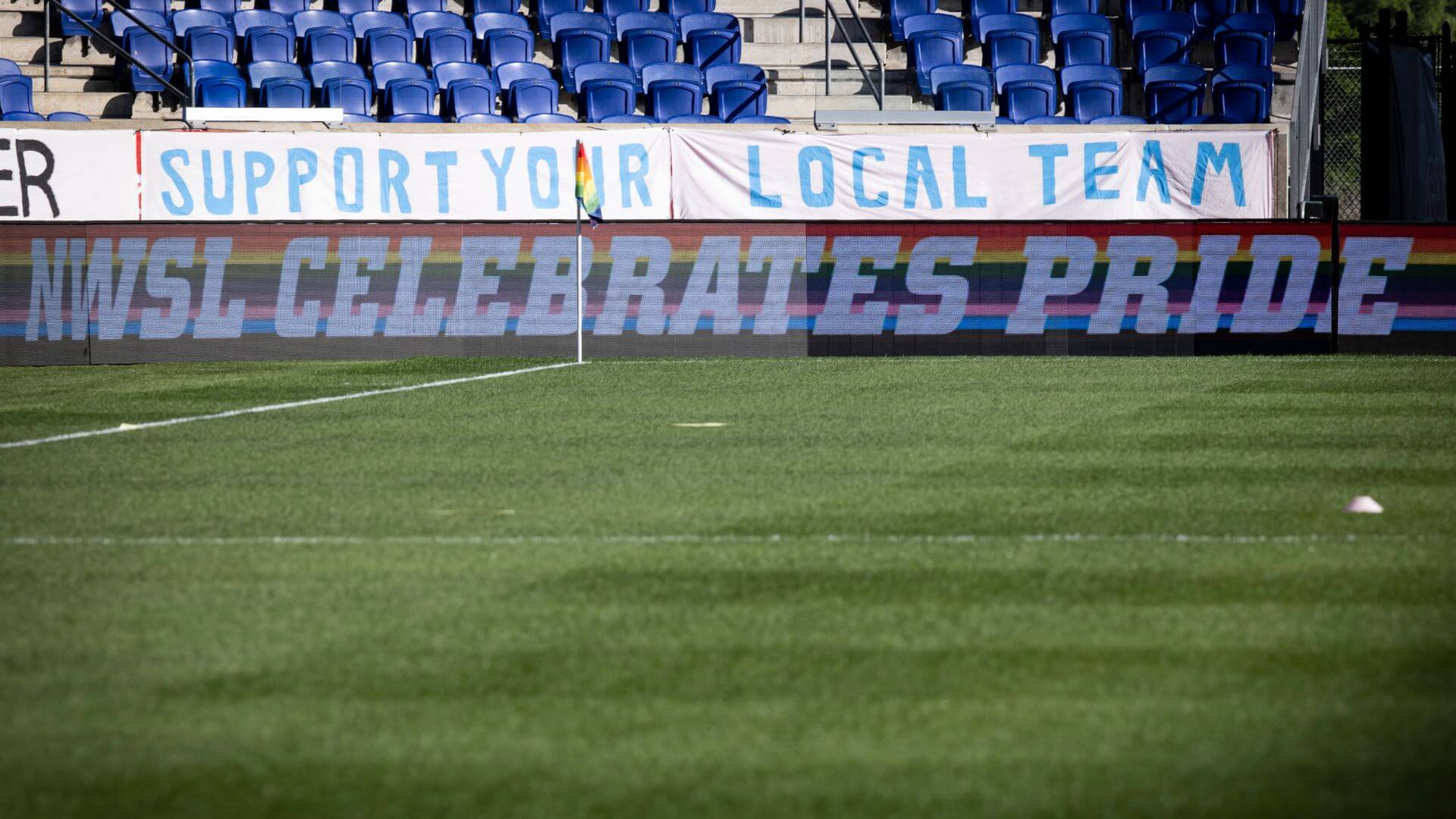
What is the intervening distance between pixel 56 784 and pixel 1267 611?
12.1 ft

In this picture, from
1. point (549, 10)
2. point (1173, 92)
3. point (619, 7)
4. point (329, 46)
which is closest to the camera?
point (1173, 92)

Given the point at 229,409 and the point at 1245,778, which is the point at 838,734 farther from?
the point at 229,409

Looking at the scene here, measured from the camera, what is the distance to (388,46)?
86.4ft

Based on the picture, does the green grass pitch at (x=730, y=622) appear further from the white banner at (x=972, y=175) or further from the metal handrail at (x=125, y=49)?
the metal handrail at (x=125, y=49)

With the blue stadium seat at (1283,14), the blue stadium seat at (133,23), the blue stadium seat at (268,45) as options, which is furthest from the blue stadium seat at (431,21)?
the blue stadium seat at (1283,14)

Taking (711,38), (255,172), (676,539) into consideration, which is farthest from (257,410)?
(711,38)

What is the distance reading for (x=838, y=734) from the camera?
14.1 feet

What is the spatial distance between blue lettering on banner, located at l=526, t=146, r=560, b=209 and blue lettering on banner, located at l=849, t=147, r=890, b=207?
3.87 metres

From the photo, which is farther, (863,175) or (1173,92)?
(1173,92)

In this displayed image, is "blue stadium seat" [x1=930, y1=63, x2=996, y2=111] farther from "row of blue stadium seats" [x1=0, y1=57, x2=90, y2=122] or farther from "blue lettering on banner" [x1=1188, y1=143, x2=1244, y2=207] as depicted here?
"row of blue stadium seats" [x1=0, y1=57, x2=90, y2=122]

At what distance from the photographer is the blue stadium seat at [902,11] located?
88.7 feet

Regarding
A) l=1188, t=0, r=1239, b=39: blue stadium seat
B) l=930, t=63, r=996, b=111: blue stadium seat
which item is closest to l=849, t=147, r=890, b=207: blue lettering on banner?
l=930, t=63, r=996, b=111: blue stadium seat

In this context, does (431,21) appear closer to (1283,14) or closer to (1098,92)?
(1098,92)

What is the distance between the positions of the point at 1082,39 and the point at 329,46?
1146 cm
